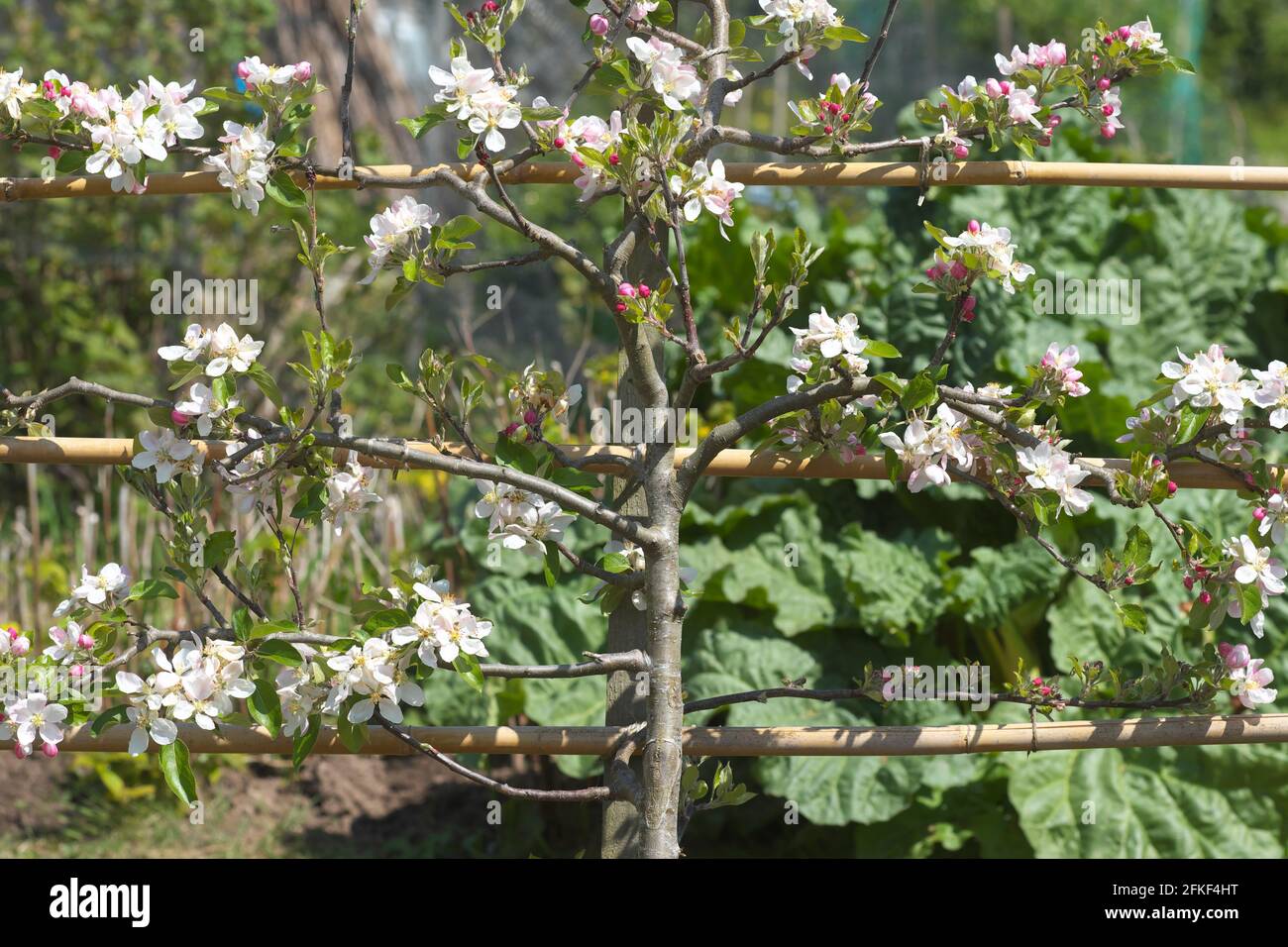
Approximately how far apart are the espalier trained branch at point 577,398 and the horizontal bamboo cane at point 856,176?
0.07 meters

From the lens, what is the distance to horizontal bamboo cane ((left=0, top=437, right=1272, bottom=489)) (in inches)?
69.7

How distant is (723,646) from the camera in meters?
2.51

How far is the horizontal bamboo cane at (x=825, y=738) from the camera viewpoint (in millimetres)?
1790

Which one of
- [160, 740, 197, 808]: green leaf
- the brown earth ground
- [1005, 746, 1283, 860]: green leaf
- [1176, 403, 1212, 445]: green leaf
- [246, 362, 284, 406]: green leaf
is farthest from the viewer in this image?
the brown earth ground

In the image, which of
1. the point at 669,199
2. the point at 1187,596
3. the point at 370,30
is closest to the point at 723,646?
the point at 1187,596

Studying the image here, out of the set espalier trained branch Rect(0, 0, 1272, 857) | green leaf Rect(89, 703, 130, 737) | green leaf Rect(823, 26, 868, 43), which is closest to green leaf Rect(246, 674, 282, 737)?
espalier trained branch Rect(0, 0, 1272, 857)

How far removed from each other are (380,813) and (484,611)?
571mm

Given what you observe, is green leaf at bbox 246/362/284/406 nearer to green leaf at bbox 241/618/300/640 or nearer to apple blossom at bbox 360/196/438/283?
apple blossom at bbox 360/196/438/283

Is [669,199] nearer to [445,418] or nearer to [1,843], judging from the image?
[445,418]

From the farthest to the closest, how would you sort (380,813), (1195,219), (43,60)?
1. (43,60)
2. (1195,219)
3. (380,813)

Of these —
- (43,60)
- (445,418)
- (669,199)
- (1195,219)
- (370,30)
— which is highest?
(370,30)

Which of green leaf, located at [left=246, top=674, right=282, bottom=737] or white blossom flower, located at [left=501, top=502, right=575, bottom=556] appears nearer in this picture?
green leaf, located at [left=246, top=674, right=282, bottom=737]

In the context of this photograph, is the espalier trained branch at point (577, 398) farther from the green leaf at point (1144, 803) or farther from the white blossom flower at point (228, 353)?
the green leaf at point (1144, 803)

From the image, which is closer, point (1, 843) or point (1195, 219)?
point (1, 843)
